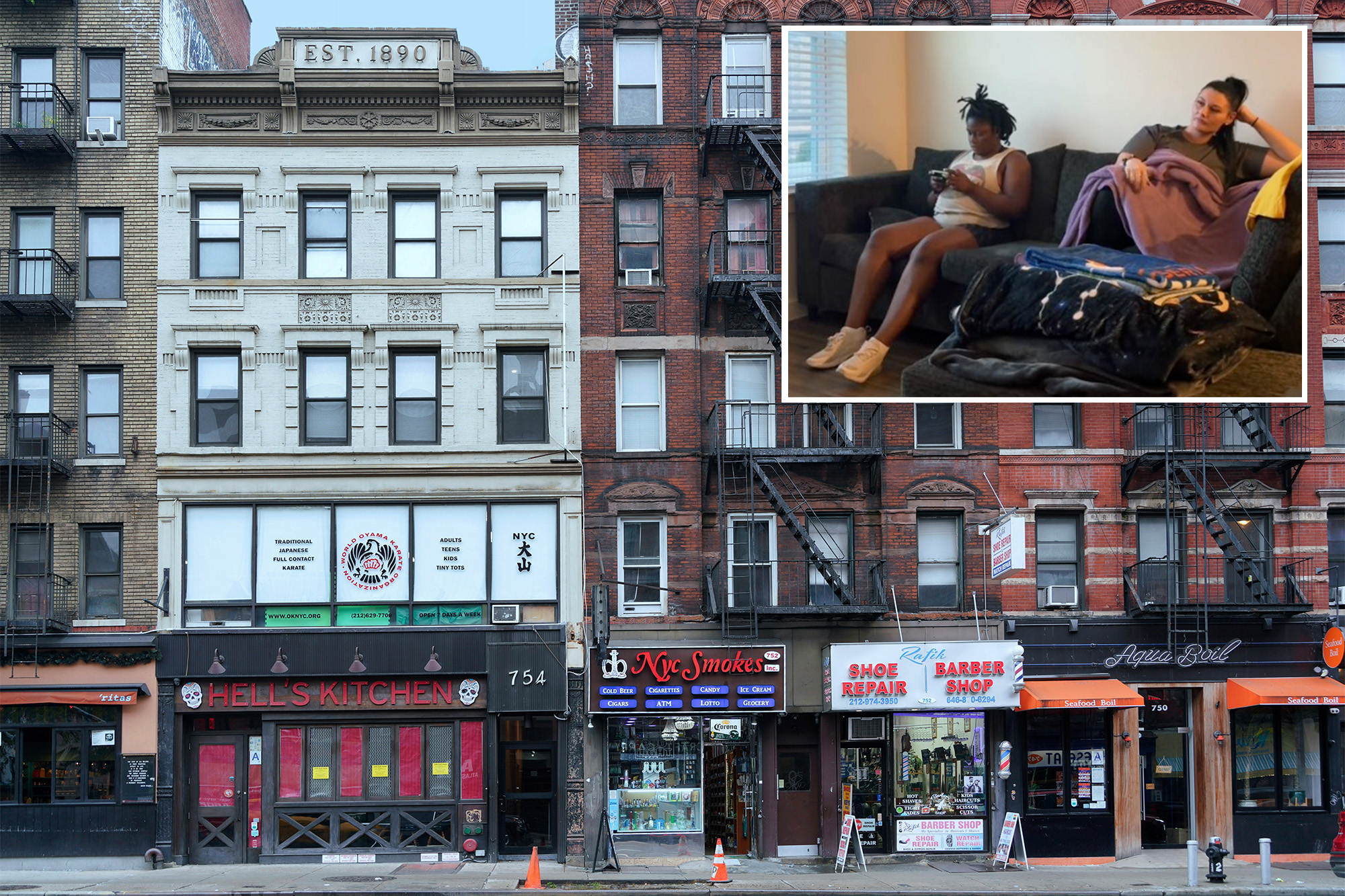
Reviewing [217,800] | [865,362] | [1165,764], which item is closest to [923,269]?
[865,362]

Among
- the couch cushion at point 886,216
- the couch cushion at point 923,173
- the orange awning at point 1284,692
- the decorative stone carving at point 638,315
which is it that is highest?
the couch cushion at point 923,173

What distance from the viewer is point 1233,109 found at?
2719 cm

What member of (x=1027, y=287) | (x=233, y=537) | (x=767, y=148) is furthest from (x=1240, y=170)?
(x=233, y=537)

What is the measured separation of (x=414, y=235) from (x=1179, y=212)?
1569 centimetres

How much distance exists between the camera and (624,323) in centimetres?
2769

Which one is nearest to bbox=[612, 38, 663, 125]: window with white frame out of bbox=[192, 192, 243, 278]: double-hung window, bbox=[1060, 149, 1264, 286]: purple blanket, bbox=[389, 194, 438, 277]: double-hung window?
bbox=[389, 194, 438, 277]: double-hung window

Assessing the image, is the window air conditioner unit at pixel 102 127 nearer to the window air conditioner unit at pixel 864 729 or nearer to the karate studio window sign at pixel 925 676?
the karate studio window sign at pixel 925 676

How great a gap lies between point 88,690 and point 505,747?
801 centimetres

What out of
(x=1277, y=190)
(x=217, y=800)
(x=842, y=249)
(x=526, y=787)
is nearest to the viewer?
(x=217, y=800)

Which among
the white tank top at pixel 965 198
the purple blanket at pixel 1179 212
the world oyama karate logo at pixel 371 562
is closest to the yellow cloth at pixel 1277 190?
the purple blanket at pixel 1179 212

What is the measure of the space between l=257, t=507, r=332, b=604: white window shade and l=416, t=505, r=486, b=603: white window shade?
182cm

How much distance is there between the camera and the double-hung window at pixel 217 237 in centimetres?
2747

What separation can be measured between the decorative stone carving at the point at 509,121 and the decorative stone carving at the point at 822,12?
19.9ft

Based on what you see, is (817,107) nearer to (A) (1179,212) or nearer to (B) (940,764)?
(A) (1179,212)
